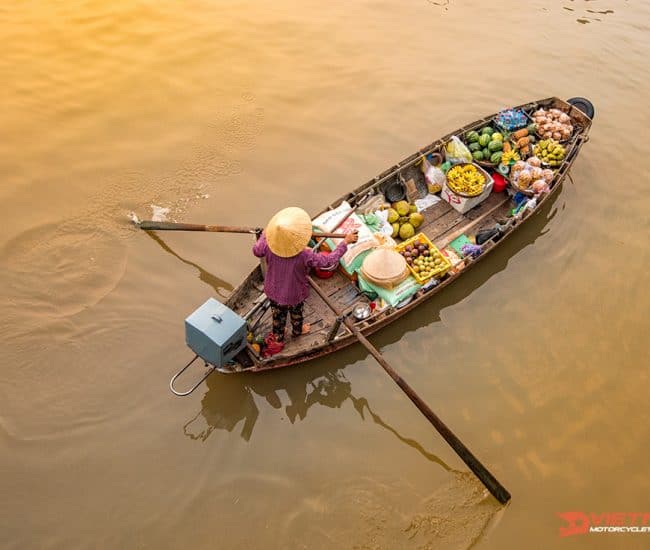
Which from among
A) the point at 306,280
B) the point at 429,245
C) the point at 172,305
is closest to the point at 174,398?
the point at 172,305

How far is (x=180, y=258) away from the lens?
7.36m

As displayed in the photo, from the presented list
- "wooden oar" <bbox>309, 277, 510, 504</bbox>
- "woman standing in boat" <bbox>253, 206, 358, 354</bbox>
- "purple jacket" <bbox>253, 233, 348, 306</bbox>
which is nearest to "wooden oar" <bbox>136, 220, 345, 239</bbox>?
"woman standing in boat" <bbox>253, 206, 358, 354</bbox>

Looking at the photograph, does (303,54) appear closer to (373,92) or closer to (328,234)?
(373,92)

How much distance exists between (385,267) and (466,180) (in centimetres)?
245

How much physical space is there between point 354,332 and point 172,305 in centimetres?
279

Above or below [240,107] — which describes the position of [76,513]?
below

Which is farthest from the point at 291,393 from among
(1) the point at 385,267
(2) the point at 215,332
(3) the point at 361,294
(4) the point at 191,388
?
(1) the point at 385,267

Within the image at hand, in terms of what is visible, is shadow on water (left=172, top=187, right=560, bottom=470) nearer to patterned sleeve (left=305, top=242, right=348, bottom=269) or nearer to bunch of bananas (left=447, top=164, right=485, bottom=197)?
patterned sleeve (left=305, top=242, right=348, bottom=269)

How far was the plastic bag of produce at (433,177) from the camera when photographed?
26.2 ft

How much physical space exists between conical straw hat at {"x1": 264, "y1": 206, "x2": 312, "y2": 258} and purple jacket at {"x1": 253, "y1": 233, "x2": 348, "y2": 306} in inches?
6.9

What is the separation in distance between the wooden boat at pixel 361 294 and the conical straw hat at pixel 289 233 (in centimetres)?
117

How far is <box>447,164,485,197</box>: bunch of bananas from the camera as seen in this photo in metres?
7.72

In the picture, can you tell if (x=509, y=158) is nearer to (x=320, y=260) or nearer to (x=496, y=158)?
(x=496, y=158)

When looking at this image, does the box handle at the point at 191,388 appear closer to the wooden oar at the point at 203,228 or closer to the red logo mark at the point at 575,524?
the wooden oar at the point at 203,228
